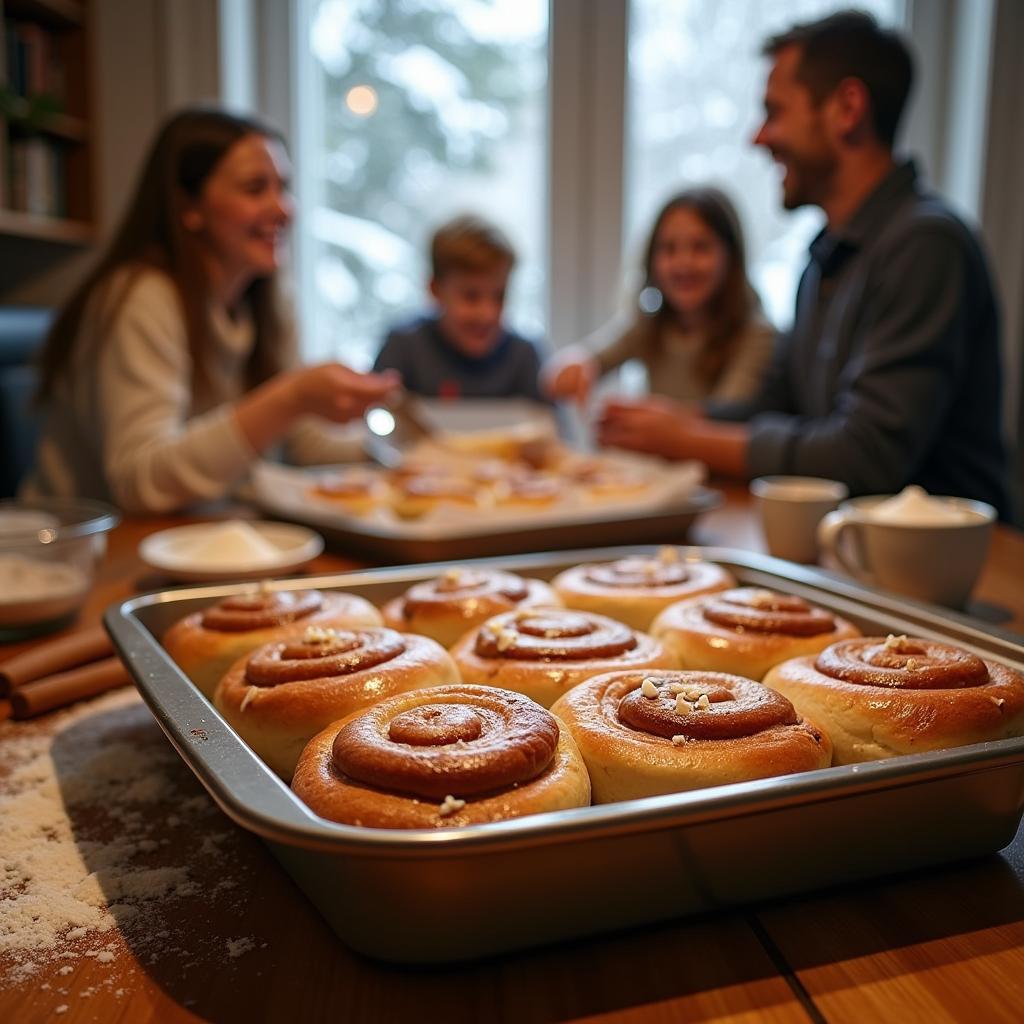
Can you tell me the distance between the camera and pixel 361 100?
3861 mm

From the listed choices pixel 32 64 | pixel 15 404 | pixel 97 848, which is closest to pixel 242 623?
pixel 97 848

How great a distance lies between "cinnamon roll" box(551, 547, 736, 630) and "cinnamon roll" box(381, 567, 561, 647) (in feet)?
0.10

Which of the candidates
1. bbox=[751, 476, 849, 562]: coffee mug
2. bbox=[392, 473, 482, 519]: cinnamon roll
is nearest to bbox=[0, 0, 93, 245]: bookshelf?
bbox=[392, 473, 482, 519]: cinnamon roll

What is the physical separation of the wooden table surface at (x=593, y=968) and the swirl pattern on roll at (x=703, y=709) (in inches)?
4.1

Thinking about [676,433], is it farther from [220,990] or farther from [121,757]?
[220,990]

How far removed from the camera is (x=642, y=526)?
1.53 meters

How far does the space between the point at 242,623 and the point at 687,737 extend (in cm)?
42

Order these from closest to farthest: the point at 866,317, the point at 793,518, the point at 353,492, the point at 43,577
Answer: the point at 43,577 < the point at 793,518 < the point at 353,492 < the point at 866,317

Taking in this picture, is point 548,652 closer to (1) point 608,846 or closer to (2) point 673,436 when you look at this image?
(1) point 608,846

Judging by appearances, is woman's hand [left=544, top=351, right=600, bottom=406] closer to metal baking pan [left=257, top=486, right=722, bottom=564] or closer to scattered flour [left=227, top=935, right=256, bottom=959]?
metal baking pan [left=257, top=486, right=722, bottom=564]

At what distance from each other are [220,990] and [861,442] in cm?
165

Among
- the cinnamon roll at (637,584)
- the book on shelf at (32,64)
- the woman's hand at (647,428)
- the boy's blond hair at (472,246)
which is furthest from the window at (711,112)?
the cinnamon roll at (637,584)

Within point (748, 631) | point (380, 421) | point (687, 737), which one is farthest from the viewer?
point (380, 421)

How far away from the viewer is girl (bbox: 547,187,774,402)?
313 cm
